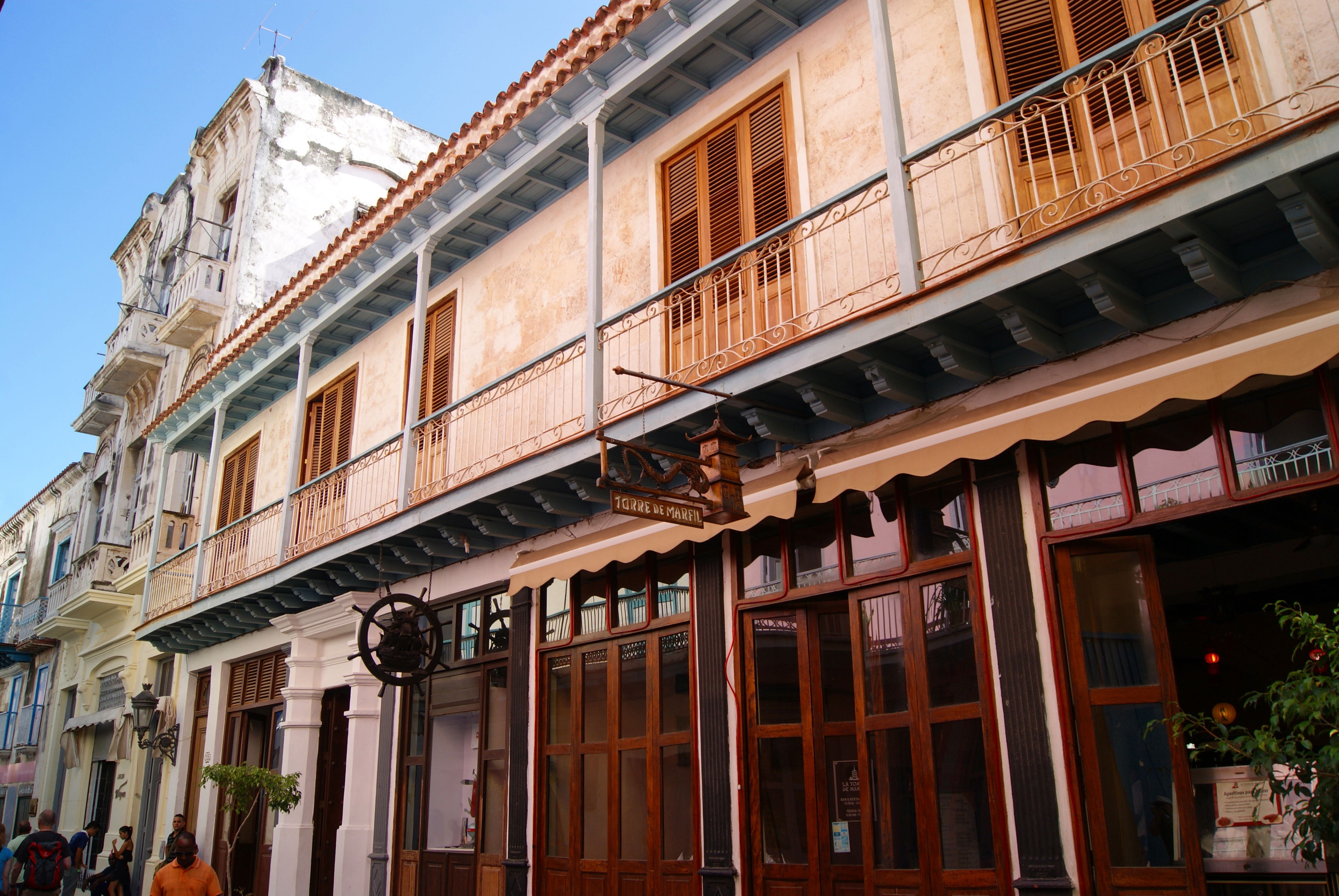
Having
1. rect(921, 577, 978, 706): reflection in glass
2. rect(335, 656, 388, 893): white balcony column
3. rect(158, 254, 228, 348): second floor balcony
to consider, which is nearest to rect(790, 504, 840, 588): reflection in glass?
rect(921, 577, 978, 706): reflection in glass

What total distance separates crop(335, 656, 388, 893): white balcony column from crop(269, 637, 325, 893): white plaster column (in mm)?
864

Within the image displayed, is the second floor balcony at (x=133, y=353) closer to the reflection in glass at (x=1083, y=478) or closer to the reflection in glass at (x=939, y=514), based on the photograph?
the reflection in glass at (x=939, y=514)

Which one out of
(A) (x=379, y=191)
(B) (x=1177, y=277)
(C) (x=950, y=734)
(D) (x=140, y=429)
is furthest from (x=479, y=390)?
(D) (x=140, y=429)

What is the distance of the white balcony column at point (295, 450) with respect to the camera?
1235cm

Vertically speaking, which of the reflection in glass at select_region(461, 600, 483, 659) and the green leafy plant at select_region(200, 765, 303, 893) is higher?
the reflection in glass at select_region(461, 600, 483, 659)

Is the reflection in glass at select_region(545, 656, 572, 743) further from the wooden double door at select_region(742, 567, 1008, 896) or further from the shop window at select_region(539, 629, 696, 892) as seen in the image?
the wooden double door at select_region(742, 567, 1008, 896)

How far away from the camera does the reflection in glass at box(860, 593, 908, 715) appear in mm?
6715

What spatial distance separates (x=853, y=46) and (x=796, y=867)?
605 centimetres

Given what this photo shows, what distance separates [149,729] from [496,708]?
959cm

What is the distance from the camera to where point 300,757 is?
12.9 m

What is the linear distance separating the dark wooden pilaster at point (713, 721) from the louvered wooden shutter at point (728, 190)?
2.56 m

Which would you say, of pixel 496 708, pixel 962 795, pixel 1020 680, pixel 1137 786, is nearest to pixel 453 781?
pixel 496 708

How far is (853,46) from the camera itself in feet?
26.5

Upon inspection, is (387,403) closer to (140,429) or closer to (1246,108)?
(1246,108)
